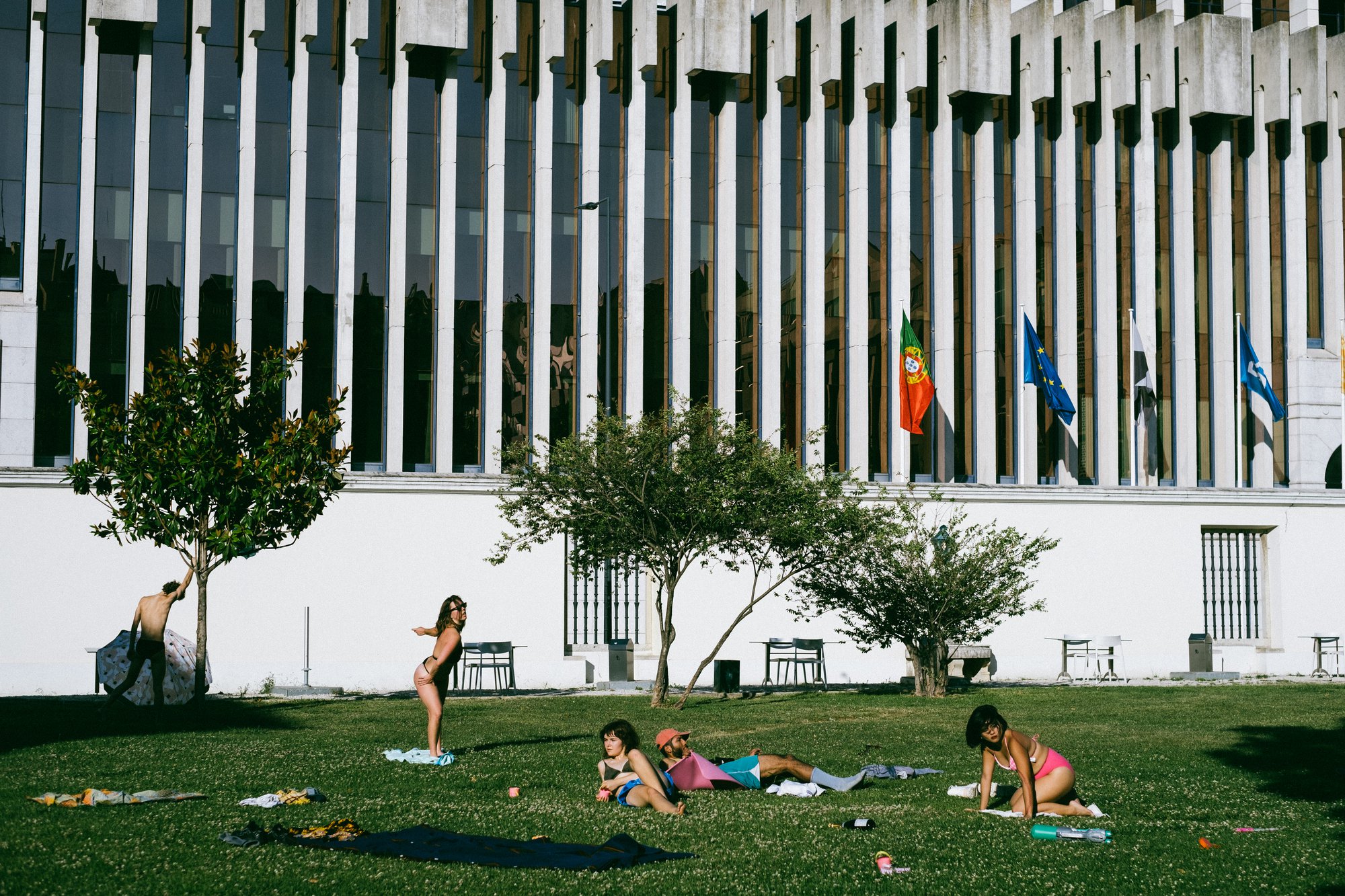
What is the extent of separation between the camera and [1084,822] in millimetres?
12086

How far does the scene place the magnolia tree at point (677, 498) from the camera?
993 inches

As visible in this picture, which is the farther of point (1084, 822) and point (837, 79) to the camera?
point (837, 79)

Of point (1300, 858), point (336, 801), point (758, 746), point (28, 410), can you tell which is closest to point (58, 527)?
point (28, 410)

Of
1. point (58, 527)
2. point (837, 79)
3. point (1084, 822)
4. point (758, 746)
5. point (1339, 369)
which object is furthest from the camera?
point (1339, 369)

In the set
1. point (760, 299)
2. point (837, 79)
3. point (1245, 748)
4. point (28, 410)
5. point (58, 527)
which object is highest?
point (837, 79)

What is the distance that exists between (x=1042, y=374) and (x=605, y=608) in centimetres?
1132

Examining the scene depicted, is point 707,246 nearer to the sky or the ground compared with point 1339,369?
nearer to the sky

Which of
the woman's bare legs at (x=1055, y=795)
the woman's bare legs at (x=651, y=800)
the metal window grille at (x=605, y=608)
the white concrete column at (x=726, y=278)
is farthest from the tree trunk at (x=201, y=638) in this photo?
the woman's bare legs at (x=1055, y=795)

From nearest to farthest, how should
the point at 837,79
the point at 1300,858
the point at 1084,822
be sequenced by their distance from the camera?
A: the point at 1300,858, the point at 1084,822, the point at 837,79

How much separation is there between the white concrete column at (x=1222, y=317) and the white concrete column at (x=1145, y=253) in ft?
4.75

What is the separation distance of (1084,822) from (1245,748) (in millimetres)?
7723

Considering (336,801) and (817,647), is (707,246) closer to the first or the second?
(817,647)

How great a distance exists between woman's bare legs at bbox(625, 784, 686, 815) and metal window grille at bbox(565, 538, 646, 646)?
19.8m

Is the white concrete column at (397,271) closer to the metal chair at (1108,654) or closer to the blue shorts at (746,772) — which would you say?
the metal chair at (1108,654)
